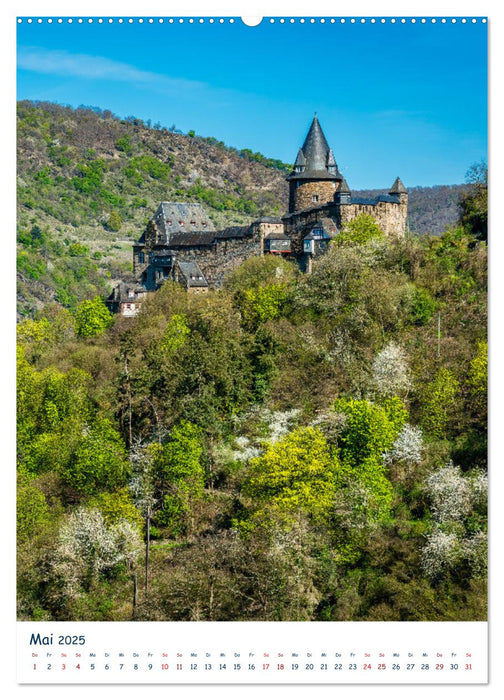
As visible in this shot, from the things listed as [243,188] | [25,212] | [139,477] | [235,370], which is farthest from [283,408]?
[243,188]

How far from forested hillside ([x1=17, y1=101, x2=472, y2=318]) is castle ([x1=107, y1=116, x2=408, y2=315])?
47.6 m

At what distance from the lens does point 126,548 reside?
2848cm

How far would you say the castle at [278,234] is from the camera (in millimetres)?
42500

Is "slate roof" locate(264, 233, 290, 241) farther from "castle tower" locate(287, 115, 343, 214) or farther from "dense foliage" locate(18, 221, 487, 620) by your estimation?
"castle tower" locate(287, 115, 343, 214)

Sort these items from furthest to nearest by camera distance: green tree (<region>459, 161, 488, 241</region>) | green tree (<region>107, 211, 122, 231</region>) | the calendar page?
1. green tree (<region>107, 211, 122, 231</region>)
2. green tree (<region>459, 161, 488, 241</region>)
3. the calendar page

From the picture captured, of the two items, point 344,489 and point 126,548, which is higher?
point 344,489

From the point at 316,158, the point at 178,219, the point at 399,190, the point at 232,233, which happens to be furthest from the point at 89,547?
the point at 178,219

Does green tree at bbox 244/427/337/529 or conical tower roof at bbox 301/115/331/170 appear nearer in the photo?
green tree at bbox 244/427/337/529

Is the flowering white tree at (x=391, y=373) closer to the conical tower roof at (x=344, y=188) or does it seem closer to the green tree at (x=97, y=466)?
the green tree at (x=97, y=466)

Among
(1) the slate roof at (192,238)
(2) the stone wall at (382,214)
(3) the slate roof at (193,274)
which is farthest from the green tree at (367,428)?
(1) the slate roof at (192,238)

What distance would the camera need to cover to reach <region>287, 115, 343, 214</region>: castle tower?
157ft

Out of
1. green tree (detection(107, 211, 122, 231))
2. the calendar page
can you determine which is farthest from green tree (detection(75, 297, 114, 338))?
green tree (detection(107, 211, 122, 231))
